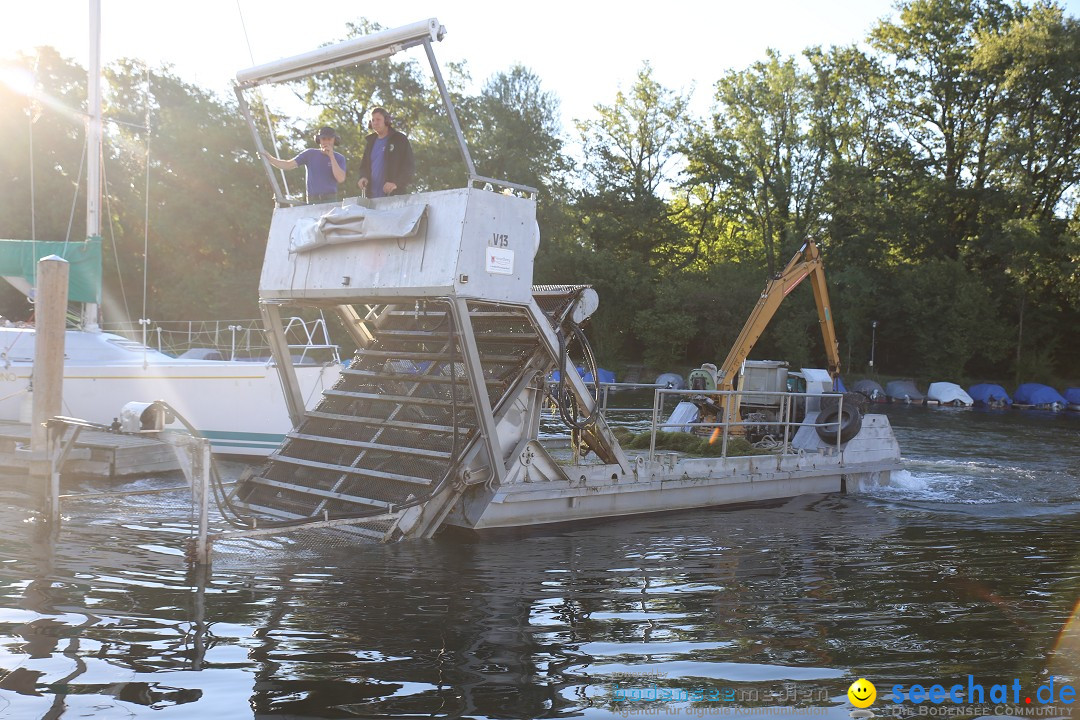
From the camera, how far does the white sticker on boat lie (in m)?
8.48

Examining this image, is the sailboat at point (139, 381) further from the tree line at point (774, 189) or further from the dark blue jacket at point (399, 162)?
the tree line at point (774, 189)

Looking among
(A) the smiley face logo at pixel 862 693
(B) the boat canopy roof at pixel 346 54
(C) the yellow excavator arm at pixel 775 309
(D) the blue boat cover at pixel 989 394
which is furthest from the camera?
A: (D) the blue boat cover at pixel 989 394

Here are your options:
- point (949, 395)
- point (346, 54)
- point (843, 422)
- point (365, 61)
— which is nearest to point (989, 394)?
point (949, 395)

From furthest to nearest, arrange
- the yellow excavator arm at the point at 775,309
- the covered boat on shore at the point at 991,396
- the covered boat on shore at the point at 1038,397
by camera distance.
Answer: the covered boat on shore at the point at 991,396 → the covered boat on shore at the point at 1038,397 → the yellow excavator arm at the point at 775,309

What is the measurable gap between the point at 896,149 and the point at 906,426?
27440 millimetres

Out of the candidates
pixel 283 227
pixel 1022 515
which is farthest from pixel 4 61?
pixel 1022 515

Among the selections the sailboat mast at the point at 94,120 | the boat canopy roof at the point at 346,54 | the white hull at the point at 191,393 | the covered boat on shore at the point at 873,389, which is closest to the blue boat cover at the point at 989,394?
the covered boat on shore at the point at 873,389

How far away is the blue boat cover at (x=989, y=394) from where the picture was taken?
127 feet

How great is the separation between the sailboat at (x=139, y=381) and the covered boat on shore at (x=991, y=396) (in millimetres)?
33755

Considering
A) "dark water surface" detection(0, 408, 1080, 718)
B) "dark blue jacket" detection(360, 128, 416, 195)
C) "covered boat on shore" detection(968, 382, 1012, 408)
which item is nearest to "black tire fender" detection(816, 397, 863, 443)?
"dark water surface" detection(0, 408, 1080, 718)

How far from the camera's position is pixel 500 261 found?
338 inches

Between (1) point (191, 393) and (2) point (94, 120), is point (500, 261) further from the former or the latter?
(2) point (94, 120)

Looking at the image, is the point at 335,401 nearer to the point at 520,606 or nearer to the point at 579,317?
the point at 579,317

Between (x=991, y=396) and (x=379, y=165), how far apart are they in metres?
37.5
